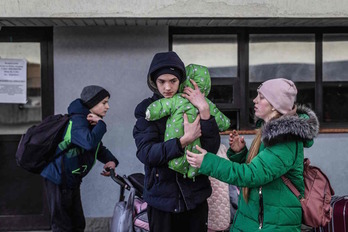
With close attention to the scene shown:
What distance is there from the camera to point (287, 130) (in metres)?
2.63

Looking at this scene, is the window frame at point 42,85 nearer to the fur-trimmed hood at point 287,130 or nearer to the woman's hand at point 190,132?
the woman's hand at point 190,132

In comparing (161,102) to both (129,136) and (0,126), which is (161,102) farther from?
(0,126)

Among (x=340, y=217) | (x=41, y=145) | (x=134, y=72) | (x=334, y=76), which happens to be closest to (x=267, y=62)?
(x=334, y=76)

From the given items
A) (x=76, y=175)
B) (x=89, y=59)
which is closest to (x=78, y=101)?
(x=76, y=175)

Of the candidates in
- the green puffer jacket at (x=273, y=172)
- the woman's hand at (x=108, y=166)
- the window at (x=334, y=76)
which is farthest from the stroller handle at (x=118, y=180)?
the window at (x=334, y=76)

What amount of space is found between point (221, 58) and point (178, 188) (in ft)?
9.65

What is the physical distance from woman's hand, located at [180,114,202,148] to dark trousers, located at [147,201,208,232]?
1.63 ft

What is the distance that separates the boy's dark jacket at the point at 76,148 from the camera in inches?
155

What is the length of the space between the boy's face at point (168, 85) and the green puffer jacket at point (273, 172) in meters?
0.53

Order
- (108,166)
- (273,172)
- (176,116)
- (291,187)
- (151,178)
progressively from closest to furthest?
(273,172)
(291,187)
(176,116)
(151,178)
(108,166)

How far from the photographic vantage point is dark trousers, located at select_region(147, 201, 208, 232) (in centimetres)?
302

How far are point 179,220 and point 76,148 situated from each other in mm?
1404

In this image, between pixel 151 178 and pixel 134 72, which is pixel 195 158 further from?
pixel 134 72

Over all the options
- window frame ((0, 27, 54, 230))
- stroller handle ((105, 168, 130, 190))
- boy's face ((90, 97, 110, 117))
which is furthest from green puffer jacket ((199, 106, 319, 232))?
window frame ((0, 27, 54, 230))
